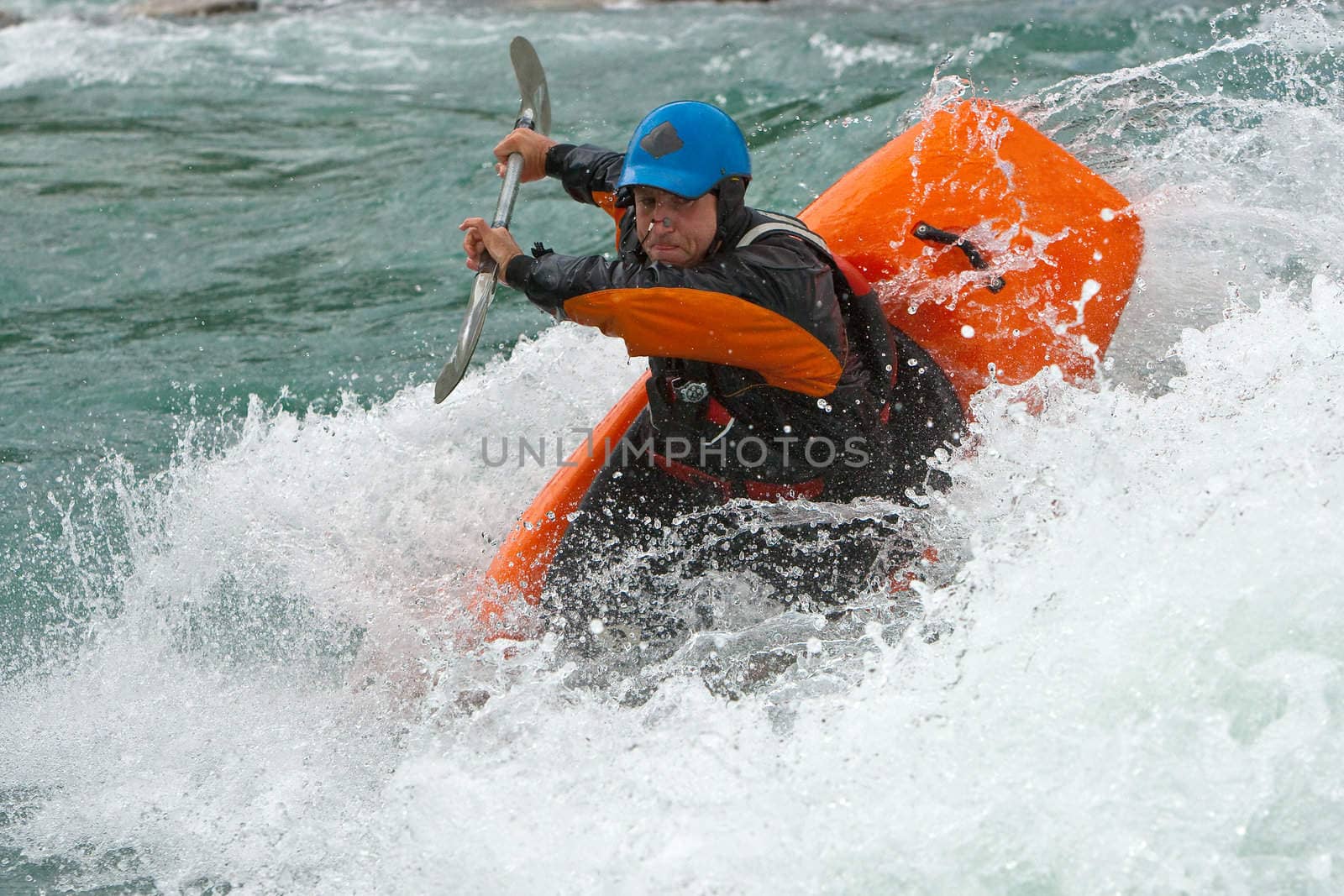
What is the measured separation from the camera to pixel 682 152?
278 cm

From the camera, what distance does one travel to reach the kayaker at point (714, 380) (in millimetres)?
2777

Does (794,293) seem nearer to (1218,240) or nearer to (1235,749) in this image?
(1235,749)

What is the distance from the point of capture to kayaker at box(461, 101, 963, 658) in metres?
2.78

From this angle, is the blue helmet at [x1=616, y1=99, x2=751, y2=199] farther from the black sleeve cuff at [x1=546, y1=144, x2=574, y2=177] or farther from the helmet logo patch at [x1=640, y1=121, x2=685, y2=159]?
the black sleeve cuff at [x1=546, y1=144, x2=574, y2=177]

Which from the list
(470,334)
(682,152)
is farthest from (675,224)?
(470,334)

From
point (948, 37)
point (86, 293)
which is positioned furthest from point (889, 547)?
point (948, 37)

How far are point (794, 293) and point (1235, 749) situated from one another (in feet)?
3.96

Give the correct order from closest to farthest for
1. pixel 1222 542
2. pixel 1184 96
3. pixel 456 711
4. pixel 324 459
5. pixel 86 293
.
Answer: pixel 1222 542 < pixel 456 711 < pixel 324 459 < pixel 1184 96 < pixel 86 293

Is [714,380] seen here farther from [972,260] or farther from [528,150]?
[528,150]

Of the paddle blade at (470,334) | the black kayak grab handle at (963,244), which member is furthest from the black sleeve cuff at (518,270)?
the black kayak grab handle at (963,244)

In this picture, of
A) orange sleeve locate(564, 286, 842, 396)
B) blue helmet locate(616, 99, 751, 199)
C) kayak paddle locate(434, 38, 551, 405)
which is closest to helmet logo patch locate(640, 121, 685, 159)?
blue helmet locate(616, 99, 751, 199)

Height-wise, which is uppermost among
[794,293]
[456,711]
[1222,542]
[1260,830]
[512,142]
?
[512,142]

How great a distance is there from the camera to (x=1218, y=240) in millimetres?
3686

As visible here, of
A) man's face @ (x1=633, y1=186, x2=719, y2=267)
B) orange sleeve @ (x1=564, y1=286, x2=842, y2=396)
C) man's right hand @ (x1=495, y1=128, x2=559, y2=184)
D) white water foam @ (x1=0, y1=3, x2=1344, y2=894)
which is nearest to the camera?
white water foam @ (x1=0, y1=3, x2=1344, y2=894)
